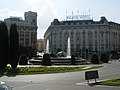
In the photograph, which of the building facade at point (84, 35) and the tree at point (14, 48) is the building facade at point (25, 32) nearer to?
the building facade at point (84, 35)

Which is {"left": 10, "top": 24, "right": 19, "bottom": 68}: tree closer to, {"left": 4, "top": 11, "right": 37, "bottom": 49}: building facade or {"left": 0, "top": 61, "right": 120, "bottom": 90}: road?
{"left": 0, "top": 61, "right": 120, "bottom": 90}: road

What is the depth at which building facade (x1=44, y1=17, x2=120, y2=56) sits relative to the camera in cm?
15625

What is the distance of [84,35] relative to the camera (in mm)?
159125

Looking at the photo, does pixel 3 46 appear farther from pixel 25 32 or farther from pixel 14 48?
pixel 25 32

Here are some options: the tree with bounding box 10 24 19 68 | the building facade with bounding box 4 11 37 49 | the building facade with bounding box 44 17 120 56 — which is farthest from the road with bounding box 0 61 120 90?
the building facade with bounding box 4 11 37 49

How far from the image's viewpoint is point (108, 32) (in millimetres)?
156500

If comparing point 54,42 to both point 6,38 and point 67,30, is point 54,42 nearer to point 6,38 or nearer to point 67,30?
point 67,30

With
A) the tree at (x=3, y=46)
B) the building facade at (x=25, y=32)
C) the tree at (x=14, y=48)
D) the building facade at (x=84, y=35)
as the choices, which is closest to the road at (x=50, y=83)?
the tree at (x=3, y=46)

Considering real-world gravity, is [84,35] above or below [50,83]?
above

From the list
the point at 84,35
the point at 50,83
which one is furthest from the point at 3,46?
the point at 84,35

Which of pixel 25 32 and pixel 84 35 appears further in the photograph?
pixel 25 32

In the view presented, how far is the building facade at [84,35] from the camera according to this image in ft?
513

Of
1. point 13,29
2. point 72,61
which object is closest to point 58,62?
point 72,61

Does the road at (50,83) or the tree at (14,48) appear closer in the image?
the road at (50,83)
